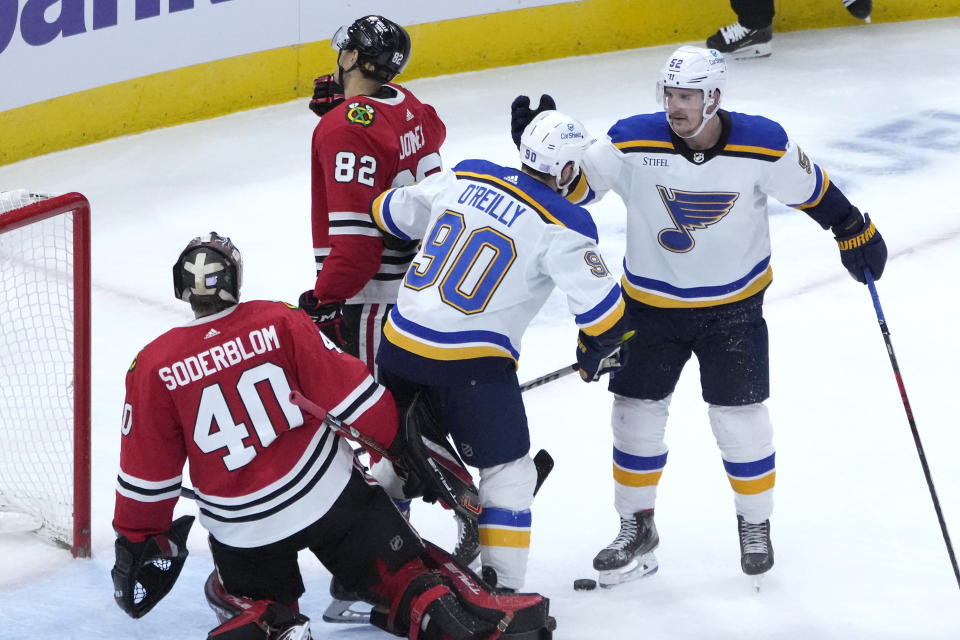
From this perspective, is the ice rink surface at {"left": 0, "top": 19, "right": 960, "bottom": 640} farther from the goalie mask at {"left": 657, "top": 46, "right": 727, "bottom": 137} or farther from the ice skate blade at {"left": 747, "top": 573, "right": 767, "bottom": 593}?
the goalie mask at {"left": 657, "top": 46, "right": 727, "bottom": 137}

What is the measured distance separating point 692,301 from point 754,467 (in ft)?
1.38

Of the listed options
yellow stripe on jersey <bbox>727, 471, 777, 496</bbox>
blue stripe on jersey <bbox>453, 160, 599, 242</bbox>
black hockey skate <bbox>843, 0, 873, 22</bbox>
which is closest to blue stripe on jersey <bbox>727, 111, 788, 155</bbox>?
blue stripe on jersey <bbox>453, 160, 599, 242</bbox>

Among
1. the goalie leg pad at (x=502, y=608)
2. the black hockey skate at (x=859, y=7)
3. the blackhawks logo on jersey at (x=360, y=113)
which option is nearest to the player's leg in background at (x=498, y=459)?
the goalie leg pad at (x=502, y=608)

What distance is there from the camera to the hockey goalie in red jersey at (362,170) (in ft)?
10.0

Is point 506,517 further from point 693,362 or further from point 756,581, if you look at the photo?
point 693,362

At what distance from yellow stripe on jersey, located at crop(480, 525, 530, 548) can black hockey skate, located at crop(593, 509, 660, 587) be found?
0.38 meters

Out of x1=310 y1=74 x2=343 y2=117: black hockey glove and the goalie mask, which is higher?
x1=310 y1=74 x2=343 y2=117: black hockey glove

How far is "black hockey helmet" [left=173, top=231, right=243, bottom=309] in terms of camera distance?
243cm

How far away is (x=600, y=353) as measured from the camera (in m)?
2.74

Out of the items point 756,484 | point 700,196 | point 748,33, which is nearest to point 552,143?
point 700,196

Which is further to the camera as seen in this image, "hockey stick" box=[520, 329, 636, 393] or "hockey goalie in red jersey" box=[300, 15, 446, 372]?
"hockey goalie in red jersey" box=[300, 15, 446, 372]

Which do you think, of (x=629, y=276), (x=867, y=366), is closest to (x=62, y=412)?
(x=629, y=276)

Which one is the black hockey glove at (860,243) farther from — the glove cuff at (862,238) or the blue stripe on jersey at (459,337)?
the blue stripe on jersey at (459,337)

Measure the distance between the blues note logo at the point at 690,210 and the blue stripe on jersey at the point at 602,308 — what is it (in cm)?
33
